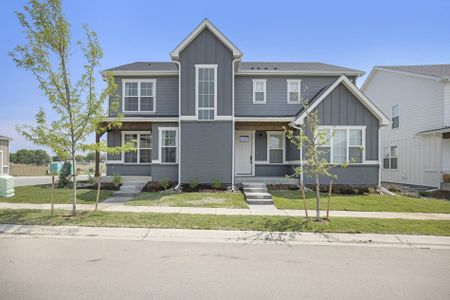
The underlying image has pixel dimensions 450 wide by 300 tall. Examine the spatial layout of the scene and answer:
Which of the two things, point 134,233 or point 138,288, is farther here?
point 134,233

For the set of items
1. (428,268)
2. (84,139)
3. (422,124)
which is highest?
(422,124)

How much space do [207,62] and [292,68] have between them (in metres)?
7.05

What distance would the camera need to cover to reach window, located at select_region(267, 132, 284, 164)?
16.8 metres

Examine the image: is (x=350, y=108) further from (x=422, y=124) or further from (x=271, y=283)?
(x=271, y=283)

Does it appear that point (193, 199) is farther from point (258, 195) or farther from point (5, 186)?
point (5, 186)

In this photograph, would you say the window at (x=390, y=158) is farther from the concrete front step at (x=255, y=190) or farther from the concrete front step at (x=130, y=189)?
the concrete front step at (x=130, y=189)

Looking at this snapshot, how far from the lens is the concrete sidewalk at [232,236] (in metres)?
6.76

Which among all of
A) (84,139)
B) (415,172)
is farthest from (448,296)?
(415,172)

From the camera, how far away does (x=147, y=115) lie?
16875 millimetres

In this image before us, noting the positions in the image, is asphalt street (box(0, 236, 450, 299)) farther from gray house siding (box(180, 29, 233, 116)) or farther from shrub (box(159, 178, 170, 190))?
gray house siding (box(180, 29, 233, 116))

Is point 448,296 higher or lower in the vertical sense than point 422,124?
lower

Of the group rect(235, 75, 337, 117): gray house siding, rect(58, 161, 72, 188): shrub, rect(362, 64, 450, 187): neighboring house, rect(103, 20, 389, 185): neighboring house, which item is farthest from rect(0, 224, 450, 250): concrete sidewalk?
rect(362, 64, 450, 187): neighboring house

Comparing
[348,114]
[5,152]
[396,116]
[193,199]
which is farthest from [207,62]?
[5,152]

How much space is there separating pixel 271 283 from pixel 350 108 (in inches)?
502
